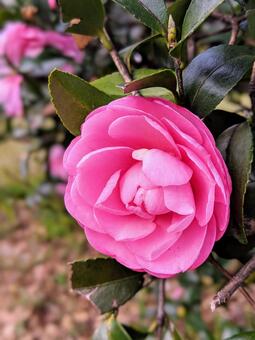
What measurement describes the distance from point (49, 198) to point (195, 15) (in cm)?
211

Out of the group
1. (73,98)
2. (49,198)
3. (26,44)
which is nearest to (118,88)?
(73,98)

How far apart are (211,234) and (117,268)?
0.21 m

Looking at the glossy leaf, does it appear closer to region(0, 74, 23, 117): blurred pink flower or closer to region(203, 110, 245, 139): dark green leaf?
region(203, 110, 245, 139): dark green leaf

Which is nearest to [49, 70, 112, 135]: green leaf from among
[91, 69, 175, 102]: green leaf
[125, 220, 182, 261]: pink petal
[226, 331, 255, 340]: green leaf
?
[91, 69, 175, 102]: green leaf

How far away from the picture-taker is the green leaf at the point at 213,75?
0.54m

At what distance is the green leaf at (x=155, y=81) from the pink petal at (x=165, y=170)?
6cm

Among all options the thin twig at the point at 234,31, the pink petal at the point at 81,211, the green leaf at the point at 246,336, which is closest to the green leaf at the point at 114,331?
the green leaf at the point at 246,336

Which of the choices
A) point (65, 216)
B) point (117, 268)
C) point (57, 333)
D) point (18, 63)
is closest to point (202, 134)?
point (117, 268)

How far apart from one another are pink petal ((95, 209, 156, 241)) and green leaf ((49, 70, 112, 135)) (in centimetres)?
9

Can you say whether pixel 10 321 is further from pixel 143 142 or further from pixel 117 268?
pixel 143 142

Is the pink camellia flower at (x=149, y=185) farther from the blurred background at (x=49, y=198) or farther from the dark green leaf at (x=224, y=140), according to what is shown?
the blurred background at (x=49, y=198)

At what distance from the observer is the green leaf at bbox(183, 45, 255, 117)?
0.54 metres

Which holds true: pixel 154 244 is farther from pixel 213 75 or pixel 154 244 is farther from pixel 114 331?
pixel 114 331

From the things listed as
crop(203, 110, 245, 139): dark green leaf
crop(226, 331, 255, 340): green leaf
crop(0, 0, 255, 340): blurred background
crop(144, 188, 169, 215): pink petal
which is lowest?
crop(0, 0, 255, 340): blurred background
